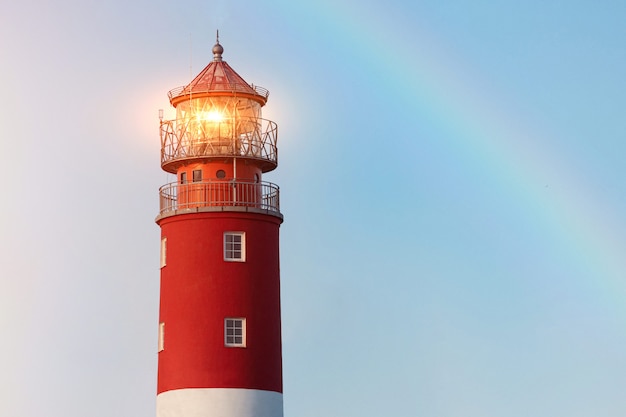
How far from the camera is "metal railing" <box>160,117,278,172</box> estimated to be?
269 feet

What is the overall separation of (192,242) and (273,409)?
7.13 metres

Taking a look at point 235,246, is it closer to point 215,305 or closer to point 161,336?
point 215,305

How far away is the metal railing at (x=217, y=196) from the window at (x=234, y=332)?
14.5ft

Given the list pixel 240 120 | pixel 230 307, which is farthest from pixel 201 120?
pixel 230 307

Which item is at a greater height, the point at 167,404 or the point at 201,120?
the point at 201,120

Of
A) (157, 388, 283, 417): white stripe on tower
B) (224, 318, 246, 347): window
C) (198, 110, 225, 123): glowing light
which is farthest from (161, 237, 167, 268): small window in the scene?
Result: (157, 388, 283, 417): white stripe on tower

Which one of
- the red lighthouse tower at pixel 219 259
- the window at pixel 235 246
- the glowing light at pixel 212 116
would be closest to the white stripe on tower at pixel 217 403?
the red lighthouse tower at pixel 219 259

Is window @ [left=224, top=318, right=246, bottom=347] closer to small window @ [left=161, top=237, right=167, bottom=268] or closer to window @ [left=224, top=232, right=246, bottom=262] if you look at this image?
window @ [left=224, top=232, right=246, bottom=262]

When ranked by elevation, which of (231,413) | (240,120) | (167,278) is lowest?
(231,413)

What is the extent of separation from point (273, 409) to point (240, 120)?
445 inches

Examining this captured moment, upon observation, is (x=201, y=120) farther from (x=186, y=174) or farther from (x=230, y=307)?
(x=230, y=307)

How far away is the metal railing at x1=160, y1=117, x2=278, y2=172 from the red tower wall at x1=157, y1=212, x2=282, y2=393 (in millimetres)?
2345

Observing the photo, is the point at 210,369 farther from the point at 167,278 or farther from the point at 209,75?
the point at 209,75

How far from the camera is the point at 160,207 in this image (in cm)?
8306
